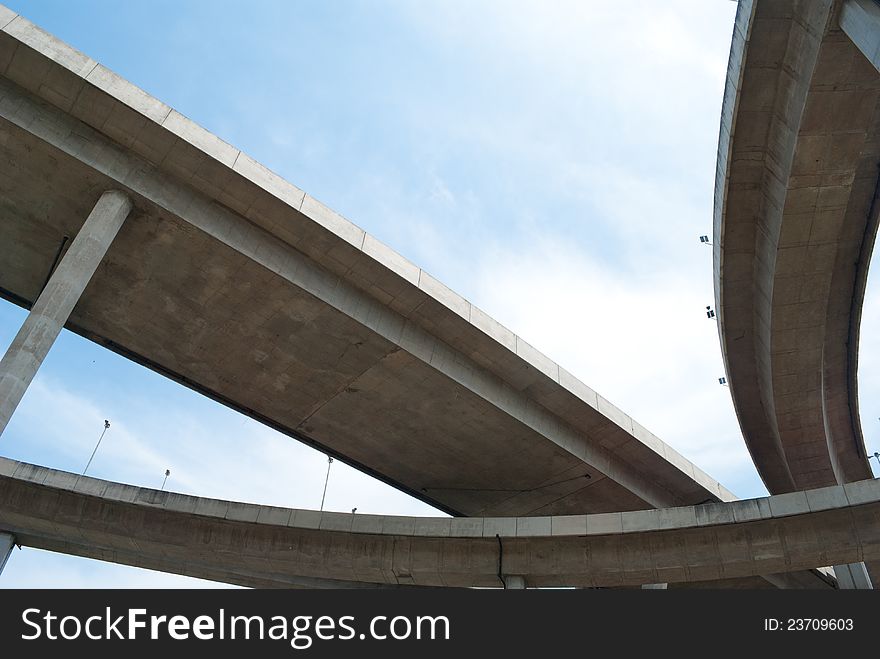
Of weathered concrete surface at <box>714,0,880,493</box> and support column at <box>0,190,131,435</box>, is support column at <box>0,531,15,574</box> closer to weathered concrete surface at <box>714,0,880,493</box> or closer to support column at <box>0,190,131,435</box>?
support column at <box>0,190,131,435</box>

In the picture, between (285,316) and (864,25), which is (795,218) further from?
(285,316)

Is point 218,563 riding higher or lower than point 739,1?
lower

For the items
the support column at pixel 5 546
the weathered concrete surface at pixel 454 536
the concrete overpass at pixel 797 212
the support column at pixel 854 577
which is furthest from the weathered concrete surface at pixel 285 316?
the support column at pixel 5 546

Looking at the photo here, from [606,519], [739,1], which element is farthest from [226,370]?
[739,1]

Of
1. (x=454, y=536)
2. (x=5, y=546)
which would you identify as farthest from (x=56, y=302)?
(x=454, y=536)

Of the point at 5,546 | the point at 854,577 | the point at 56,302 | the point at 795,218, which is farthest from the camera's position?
the point at 854,577

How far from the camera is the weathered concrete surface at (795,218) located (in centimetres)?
1298

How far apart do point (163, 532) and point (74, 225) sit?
8878 mm

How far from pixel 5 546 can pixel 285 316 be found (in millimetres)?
10852

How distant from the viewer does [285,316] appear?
1952 cm

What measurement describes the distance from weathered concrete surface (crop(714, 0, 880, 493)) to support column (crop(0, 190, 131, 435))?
48.1 ft

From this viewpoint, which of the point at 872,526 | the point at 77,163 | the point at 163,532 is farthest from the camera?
the point at 163,532

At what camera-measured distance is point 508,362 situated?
68.1ft

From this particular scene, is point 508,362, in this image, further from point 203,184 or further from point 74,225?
point 74,225
